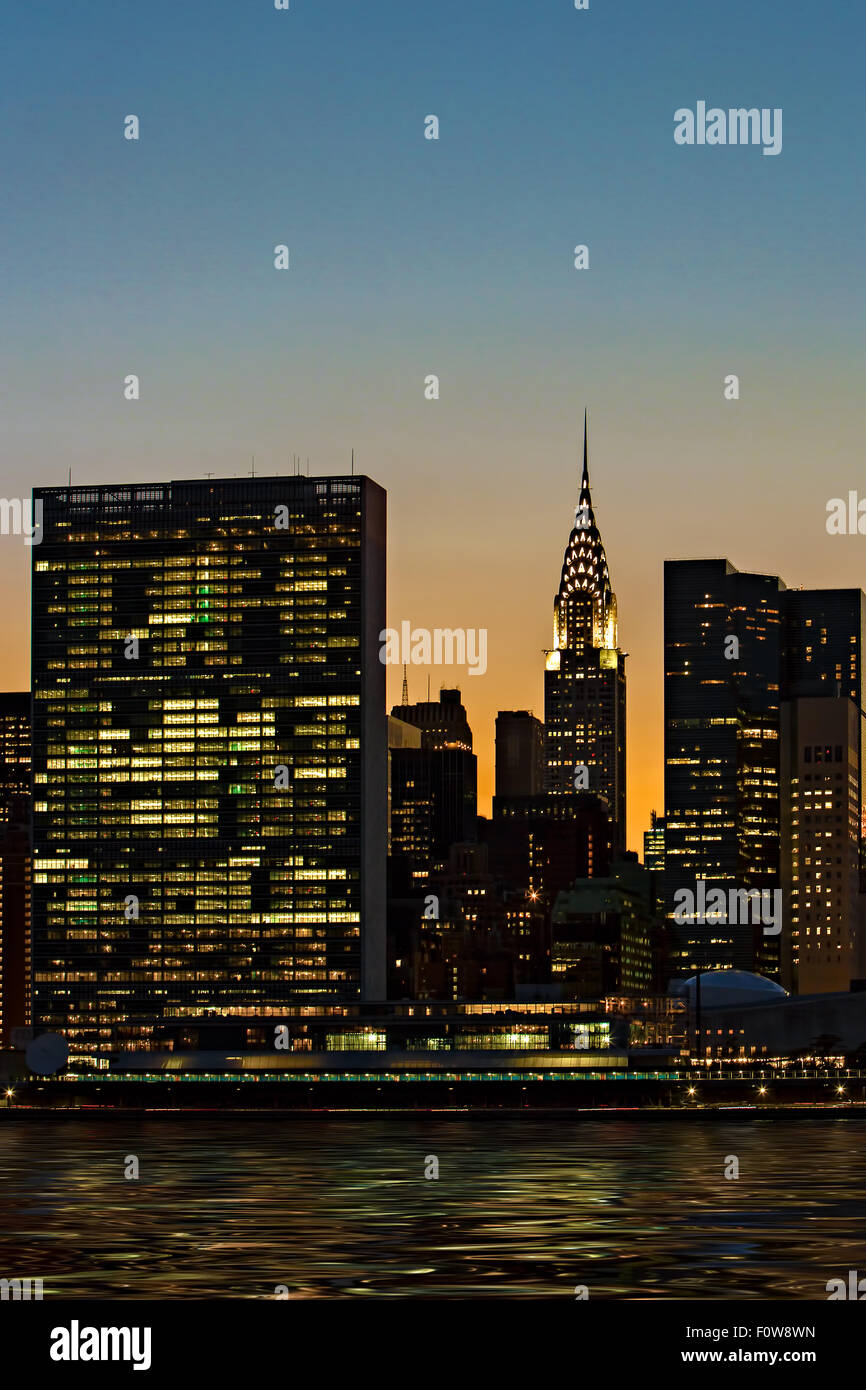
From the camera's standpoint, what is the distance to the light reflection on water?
50281 millimetres

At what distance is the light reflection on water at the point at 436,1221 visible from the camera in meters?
50.3

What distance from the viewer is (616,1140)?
154 meters

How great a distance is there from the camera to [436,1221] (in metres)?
71.1

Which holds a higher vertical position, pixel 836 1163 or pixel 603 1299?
pixel 603 1299
